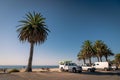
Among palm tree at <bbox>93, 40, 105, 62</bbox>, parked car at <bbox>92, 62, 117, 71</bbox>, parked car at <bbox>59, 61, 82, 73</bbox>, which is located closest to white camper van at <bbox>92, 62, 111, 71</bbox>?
parked car at <bbox>92, 62, 117, 71</bbox>

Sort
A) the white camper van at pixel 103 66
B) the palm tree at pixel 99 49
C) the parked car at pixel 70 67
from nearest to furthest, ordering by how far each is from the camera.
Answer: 1. the parked car at pixel 70 67
2. the white camper van at pixel 103 66
3. the palm tree at pixel 99 49

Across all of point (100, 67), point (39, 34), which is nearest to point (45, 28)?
point (39, 34)

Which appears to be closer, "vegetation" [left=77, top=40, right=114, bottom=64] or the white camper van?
the white camper van

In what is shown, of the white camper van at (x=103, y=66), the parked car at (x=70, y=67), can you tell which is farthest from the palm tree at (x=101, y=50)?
the parked car at (x=70, y=67)

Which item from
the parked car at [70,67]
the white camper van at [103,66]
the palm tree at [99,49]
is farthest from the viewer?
the palm tree at [99,49]

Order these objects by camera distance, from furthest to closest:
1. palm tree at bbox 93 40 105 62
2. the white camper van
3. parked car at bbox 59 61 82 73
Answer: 1. palm tree at bbox 93 40 105 62
2. the white camper van
3. parked car at bbox 59 61 82 73

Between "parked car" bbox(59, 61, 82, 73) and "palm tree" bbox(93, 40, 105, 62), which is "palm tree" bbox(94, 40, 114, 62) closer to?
"palm tree" bbox(93, 40, 105, 62)

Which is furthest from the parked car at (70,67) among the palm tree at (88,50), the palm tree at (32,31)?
the palm tree at (88,50)

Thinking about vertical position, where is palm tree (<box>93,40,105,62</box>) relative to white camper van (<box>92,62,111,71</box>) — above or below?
above

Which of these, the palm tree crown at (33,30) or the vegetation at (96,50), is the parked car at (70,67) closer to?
the palm tree crown at (33,30)

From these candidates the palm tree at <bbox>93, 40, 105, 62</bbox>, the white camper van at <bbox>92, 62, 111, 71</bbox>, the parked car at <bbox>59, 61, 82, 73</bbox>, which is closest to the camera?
the parked car at <bbox>59, 61, 82, 73</bbox>

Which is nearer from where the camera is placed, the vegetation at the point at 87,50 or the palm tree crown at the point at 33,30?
the palm tree crown at the point at 33,30

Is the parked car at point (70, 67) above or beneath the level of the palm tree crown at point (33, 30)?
beneath

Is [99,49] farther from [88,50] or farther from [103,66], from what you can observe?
[103,66]
